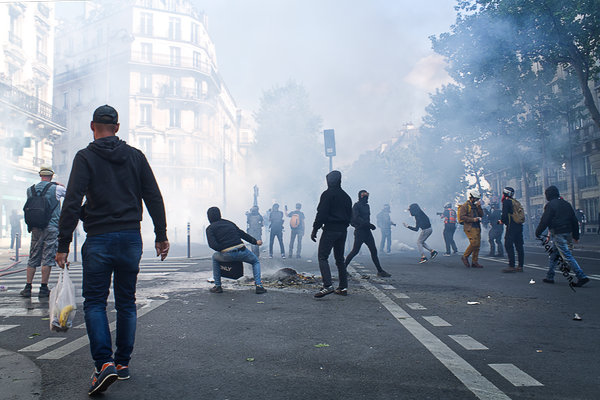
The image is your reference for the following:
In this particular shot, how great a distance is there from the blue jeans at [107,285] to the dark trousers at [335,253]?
422 cm

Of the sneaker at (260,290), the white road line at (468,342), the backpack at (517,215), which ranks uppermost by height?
the backpack at (517,215)

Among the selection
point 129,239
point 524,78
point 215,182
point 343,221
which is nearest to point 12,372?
point 129,239

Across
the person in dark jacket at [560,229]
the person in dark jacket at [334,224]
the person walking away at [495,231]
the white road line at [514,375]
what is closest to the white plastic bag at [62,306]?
the white road line at [514,375]

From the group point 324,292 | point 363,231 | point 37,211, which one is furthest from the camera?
point 363,231

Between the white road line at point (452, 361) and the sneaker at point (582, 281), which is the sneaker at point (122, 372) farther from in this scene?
the sneaker at point (582, 281)

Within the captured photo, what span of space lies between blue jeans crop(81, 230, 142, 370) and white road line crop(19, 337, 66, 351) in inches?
51.7

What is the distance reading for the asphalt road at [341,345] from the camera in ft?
10.6

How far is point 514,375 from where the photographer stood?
3.46m

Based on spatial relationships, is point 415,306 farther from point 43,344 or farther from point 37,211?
point 37,211

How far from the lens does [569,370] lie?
363 centimetres

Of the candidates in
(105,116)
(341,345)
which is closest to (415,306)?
(341,345)

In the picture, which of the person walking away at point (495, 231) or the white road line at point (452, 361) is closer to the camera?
the white road line at point (452, 361)

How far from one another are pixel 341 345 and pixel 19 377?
2399 millimetres

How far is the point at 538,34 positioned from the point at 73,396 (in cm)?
2174
